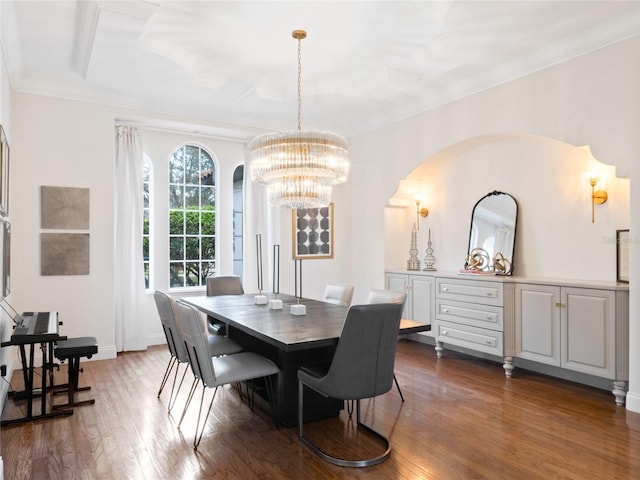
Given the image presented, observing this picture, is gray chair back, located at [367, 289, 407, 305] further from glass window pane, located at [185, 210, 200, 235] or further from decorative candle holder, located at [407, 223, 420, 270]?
glass window pane, located at [185, 210, 200, 235]

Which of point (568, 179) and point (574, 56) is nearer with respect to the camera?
point (574, 56)

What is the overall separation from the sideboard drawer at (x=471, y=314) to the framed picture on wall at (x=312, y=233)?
205 cm

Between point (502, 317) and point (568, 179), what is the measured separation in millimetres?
1475

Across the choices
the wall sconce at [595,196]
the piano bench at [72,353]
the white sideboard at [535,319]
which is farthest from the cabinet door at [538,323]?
the piano bench at [72,353]

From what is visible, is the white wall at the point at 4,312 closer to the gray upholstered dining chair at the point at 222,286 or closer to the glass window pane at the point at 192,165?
the gray upholstered dining chair at the point at 222,286

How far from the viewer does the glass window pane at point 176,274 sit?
5742mm

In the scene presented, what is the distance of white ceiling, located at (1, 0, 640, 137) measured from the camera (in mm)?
3223

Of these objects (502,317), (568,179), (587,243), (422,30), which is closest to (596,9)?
(422,30)

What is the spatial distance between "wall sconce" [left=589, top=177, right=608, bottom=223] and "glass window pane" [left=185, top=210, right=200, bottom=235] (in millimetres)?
4506

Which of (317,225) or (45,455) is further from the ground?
(317,225)

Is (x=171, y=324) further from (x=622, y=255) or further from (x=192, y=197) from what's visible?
(x=622, y=255)

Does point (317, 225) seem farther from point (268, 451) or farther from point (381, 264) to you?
point (268, 451)

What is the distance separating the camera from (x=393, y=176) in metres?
5.62

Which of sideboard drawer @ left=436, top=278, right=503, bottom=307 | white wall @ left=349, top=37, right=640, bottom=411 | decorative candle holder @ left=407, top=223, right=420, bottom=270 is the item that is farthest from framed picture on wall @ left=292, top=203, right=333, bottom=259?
sideboard drawer @ left=436, top=278, right=503, bottom=307
